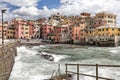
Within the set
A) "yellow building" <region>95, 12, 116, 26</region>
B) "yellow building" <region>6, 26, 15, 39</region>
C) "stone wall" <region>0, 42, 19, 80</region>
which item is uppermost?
"yellow building" <region>95, 12, 116, 26</region>

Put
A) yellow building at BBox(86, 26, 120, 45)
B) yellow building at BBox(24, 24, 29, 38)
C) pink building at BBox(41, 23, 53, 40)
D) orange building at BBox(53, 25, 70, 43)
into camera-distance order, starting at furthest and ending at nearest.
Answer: pink building at BBox(41, 23, 53, 40)
yellow building at BBox(24, 24, 29, 38)
orange building at BBox(53, 25, 70, 43)
yellow building at BBox(86, 26, 120, 45)

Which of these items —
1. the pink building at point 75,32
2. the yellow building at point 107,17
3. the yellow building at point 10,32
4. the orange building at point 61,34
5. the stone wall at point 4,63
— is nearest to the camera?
the stone wall at point 4,63

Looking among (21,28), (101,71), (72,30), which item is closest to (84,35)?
(72,30)

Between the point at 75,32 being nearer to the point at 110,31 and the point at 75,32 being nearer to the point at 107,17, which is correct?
the point at 110,31

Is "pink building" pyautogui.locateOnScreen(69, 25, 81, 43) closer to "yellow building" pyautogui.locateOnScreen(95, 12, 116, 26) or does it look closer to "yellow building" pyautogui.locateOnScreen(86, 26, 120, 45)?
"yellow building" pyautogui.locateOnScreen(86, 26, 120, 45)

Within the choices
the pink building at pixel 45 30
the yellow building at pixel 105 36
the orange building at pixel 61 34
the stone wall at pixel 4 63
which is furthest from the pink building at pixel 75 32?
the stone wall at pixel 4 63

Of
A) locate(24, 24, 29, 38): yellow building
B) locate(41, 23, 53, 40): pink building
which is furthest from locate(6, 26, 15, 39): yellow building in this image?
locate(41, 23, 53, 40): pink building

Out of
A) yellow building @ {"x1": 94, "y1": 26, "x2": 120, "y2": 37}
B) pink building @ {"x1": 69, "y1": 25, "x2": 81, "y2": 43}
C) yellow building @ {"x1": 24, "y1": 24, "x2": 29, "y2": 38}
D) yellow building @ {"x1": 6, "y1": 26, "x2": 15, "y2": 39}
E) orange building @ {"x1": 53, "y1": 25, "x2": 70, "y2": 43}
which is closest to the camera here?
yellow building @ {"x1": 94, "y1": 26, "x2": 120, "y2": 37}

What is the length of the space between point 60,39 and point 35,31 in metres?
16.3

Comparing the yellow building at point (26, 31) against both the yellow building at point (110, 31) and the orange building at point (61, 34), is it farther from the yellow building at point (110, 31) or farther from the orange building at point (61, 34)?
the yellow building at point (110, 31)

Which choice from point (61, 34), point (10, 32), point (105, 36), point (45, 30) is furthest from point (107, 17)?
point (10, 32)

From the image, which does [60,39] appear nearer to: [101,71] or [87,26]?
[87,26]

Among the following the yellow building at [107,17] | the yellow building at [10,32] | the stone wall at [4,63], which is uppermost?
the yellow building at [107,17]

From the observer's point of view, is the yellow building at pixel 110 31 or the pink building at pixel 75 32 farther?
the pink building at pixel 75 32
